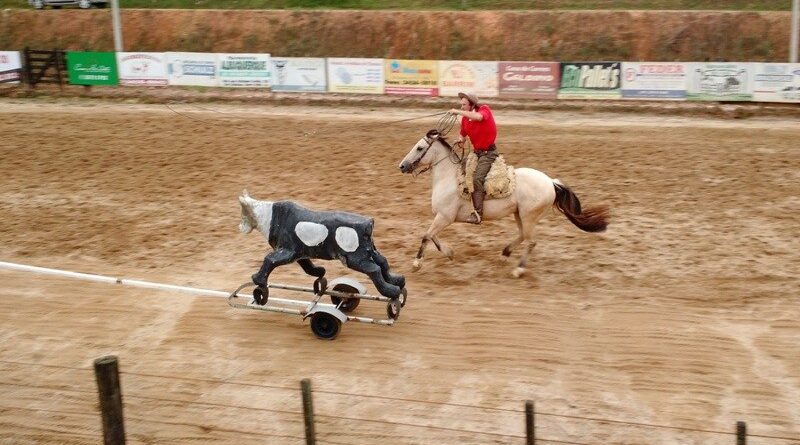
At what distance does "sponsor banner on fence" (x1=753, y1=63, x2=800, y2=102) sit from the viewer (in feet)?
76.6

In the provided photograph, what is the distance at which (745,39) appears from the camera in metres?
32.9

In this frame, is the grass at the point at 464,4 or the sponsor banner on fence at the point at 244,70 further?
the grass at the point at 464,4

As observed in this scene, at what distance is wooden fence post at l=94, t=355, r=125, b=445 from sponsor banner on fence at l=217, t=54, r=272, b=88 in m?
21.9

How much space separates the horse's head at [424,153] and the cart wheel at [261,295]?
9.77 ft

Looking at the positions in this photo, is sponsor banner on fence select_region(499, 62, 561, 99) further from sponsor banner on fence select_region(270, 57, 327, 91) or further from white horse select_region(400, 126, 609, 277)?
white horse select_region(400, 126, 609, 277)

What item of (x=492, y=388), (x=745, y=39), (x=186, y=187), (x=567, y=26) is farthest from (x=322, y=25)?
(x=492, y=388)

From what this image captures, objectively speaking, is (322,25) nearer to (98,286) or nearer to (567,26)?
(567,26)

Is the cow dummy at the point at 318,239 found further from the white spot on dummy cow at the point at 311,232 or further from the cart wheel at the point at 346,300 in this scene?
the cart wheel at the point at 346,300

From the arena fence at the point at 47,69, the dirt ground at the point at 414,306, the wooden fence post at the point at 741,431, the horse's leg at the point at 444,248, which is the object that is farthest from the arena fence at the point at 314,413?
the arena fence at the point at 47,69

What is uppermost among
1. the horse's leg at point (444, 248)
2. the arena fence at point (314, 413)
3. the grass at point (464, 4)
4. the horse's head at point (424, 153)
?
the grass at point (464, 4)

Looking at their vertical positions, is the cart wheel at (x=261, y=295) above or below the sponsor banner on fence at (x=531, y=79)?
below

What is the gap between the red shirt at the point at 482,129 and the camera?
11383 millimetres

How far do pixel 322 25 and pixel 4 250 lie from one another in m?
25.4

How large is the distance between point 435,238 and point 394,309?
2232 millimetres
